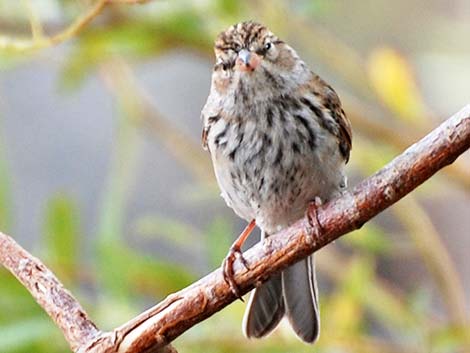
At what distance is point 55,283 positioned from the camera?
1.42 meters

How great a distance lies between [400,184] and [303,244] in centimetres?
14

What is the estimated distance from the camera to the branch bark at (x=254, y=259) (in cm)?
131

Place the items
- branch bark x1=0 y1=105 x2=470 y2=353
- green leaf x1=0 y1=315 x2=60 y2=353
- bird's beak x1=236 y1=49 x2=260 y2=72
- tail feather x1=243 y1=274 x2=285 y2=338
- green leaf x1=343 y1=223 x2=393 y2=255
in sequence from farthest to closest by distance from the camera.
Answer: green leaf x1=343 y1=223 x2=393 y2=255
green leaf x1=0 y1=315 x2=60 y2=353
tail feather x1=243 y1=274 x2=285 y2=338
bird's beak x1=236 y1=49 x2=260 y2=72
branch bark x1=0 y1=105 x2=470 y2=353

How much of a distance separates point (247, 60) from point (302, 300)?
1.47 feet

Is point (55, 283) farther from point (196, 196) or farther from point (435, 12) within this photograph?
point (435, 12)

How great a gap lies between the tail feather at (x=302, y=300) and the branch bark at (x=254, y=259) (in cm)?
56

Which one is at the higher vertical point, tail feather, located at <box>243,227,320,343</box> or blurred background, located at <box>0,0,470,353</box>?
blurred background, located at <box>0,0,470,353</box>

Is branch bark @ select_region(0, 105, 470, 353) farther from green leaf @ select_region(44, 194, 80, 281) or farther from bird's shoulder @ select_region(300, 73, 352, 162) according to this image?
green leaf @ select_region(44, 194, 80, 281)

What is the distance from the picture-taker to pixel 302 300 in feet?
6.63

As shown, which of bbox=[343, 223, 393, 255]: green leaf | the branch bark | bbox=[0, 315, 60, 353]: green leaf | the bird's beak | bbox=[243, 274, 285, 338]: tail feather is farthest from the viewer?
bbox=[343, 223, 393, 255]: green leaf

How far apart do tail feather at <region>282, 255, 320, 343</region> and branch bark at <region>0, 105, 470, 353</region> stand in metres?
0.56

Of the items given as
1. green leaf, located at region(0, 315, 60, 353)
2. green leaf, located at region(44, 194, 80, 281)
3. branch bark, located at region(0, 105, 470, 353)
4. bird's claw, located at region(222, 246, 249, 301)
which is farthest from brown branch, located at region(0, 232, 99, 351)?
green leaf, located at region(44, 194, 80, 281)

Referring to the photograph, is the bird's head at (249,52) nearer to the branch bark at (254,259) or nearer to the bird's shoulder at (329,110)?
the bird's shoulder at (329,110)

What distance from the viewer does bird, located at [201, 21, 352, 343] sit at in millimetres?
1829
